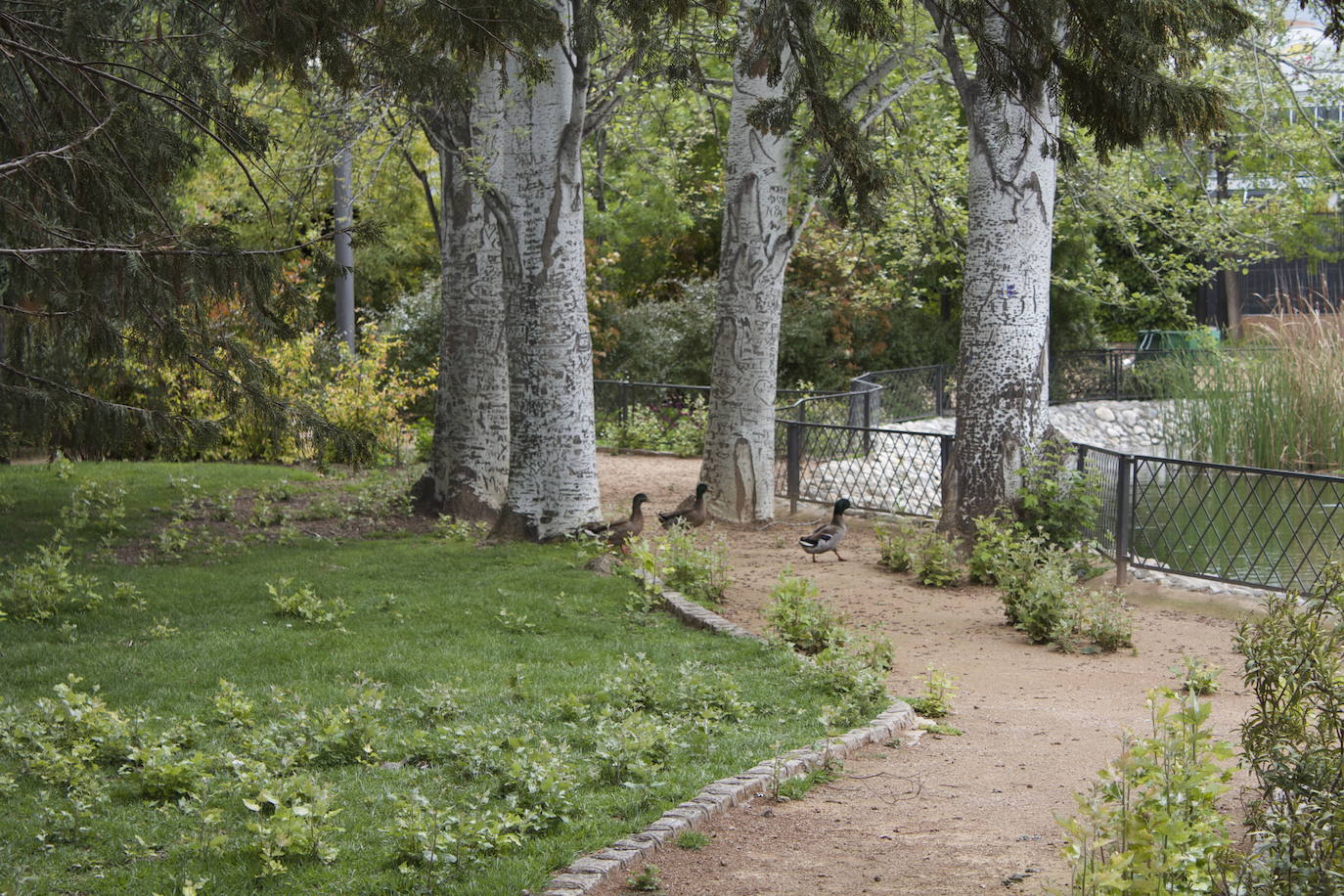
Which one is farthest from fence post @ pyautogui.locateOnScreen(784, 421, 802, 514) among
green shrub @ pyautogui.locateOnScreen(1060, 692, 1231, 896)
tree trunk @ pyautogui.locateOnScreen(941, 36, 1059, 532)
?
green shrub @ pyautogui.locateOnScreen(1060, 692, 1231, 896)

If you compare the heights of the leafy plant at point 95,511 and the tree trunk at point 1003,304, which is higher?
the tree trunk at point 1003,304

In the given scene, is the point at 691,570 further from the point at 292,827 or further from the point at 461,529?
the point at 292,827

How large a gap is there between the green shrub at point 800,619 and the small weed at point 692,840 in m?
3.17

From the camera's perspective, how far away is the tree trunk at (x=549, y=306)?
36.7 feet

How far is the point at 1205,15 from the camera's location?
5.48 metres

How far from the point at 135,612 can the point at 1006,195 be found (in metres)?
7.94

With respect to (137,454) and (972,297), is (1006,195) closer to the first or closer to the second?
(972,297)

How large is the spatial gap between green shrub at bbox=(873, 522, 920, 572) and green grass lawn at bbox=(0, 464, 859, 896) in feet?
9.59

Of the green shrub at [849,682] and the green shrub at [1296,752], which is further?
the green shrub at [849,682]

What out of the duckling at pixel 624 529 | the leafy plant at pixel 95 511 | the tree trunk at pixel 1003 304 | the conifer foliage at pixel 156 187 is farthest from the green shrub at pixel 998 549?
the leafy plant at pixel 95 511

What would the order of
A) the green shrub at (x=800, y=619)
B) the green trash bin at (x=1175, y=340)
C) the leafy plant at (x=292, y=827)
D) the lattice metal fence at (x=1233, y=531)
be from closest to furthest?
1. the leafy plant at (x=292, y=827)
2. the green shrub at (x=800, y=619)
3. the lattice metal fence at (x=1233, y=531)
4. the green trash bin at (x=1175, y=340)

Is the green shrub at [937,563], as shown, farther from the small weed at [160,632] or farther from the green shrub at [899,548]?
the small weed at [160,632]

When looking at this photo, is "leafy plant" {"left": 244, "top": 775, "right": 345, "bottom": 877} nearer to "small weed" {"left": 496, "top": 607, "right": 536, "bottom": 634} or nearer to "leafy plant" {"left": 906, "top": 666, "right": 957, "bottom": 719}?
"leafy plant" {"left": 906, "top": 666, "right": 957, "bottom": 719}

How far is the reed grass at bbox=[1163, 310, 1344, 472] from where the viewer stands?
14.8m
